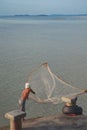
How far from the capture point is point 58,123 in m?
10.2

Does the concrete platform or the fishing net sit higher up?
the fishing net

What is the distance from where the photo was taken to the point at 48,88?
468 inches

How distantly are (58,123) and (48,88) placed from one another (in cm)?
190

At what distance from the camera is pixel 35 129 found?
9773 millimetres

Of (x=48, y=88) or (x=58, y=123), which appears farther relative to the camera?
(x=48, y=88)

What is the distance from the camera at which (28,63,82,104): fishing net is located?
11.4 metres

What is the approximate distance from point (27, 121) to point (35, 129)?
0.69 meters

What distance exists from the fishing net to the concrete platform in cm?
78

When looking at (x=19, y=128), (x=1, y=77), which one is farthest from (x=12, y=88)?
(x=19, y=128)

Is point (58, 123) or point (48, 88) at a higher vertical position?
point (48, 88)

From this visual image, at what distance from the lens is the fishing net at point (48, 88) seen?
37.2 feet

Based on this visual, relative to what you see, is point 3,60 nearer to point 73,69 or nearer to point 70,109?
point 73,69

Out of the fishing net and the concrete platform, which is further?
the fishing net

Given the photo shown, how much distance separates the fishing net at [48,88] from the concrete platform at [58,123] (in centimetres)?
78
